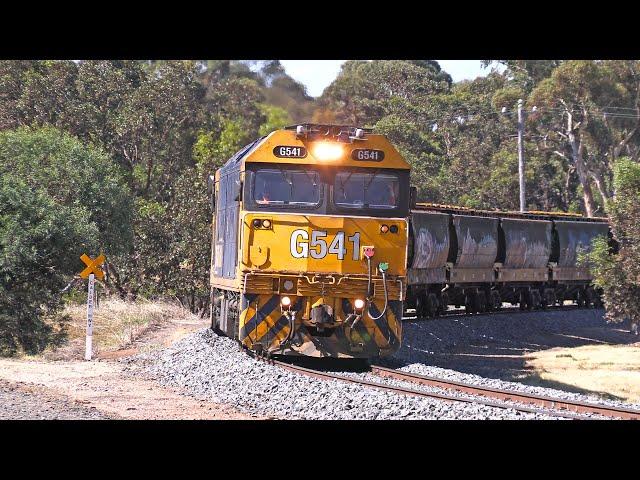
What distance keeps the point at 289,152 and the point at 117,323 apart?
1212 centimetres

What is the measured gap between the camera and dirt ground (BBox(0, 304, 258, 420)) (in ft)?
39.3

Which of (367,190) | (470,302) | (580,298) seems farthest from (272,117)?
(367,190)

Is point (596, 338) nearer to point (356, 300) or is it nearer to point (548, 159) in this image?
point (356, 300)

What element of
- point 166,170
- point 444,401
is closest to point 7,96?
point 166,170

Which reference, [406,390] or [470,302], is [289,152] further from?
[470,302]

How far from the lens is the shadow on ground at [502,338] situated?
21.4 meters

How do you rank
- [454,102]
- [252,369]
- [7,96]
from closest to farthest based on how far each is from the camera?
[252,369]
[7,96]
[454,102]

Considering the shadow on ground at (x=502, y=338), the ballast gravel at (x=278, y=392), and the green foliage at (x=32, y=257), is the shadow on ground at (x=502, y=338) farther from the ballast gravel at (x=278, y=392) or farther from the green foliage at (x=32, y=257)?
the green foliage at (x=32, y=257)

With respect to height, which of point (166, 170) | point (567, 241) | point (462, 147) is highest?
point (462, 147)

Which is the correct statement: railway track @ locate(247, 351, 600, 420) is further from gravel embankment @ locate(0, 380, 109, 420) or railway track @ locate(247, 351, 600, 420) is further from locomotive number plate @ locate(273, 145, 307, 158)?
gravel embankment @ locate(0, 380, 109, 420)

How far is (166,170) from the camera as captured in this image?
1916 inches

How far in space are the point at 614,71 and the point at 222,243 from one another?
43.7 metres

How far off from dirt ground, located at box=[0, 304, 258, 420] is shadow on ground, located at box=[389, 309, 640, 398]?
5272 millimetres

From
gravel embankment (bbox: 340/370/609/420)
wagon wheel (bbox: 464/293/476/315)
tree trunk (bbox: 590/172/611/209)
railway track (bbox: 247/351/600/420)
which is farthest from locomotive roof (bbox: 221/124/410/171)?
tree trunk (bbox: 590/172/611/209)
